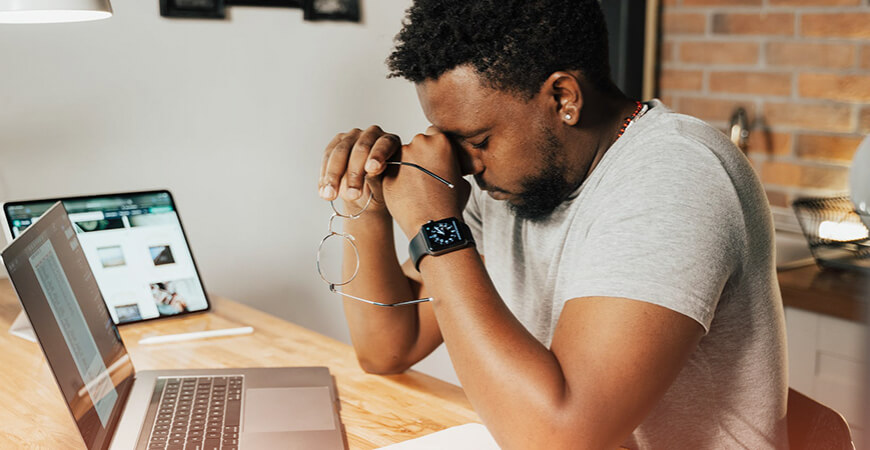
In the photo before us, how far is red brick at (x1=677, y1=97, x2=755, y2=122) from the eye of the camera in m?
A: 2.34

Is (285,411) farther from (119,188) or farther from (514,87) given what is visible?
(119,188)

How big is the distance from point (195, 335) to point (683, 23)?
1.75 meters

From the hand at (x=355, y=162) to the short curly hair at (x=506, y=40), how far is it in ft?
0.37

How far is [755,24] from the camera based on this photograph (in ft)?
7.42

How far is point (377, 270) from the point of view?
127cm

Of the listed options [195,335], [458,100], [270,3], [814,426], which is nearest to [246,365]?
[195,335]

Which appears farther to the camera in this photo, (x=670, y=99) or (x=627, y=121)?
(x=670, y=99)

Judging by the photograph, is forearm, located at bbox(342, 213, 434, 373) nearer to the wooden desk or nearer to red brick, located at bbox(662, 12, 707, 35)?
the wooden desk

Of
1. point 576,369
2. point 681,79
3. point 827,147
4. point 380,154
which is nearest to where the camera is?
point 576,369

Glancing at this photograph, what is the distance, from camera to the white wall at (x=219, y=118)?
5.15ft

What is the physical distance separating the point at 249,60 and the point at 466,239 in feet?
3.39

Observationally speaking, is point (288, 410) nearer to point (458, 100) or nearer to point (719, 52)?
point (458, 100)

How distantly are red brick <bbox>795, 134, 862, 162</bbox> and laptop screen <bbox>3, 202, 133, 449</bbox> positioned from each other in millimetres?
1905

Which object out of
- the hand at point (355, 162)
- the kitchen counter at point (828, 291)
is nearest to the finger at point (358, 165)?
the hand at point (355, 162)
